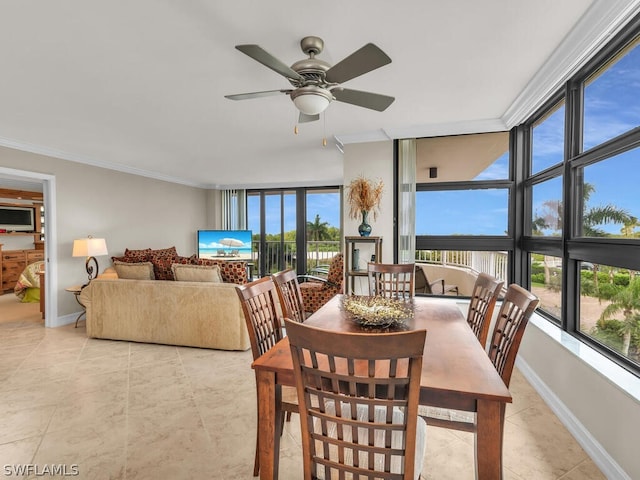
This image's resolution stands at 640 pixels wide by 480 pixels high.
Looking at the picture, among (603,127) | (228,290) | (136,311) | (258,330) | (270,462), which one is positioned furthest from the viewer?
(136,311)

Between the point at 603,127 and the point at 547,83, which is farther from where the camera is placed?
the point at 547,83

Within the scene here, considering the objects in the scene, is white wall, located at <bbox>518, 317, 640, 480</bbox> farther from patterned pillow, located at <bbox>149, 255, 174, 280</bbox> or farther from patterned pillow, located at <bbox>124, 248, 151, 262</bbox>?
patterned pillow, located at <bbox>124, 248, 151, 262</bbox>

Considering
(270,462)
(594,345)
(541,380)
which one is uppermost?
(594,345)

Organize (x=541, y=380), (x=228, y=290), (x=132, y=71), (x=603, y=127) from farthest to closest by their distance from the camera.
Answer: (x=228, y=290)
(x=541, y=380)
(x=132, y=71)
(x=603, y=127)

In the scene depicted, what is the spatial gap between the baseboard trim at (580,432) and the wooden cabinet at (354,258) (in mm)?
1837

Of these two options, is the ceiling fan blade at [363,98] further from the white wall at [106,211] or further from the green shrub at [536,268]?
the white wall at [106,211]

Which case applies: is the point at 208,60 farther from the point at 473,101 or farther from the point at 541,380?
the point at 541,380

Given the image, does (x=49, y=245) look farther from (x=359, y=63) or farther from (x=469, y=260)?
(x=469, y=260)

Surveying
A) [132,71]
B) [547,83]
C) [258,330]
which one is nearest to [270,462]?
[258,330]

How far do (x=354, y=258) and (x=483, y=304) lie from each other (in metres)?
2.00

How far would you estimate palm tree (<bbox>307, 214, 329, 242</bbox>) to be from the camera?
312 inches

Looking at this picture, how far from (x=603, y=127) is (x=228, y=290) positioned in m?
3.40

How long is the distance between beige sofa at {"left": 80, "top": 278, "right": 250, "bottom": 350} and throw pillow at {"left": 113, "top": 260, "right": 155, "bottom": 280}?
0.13m

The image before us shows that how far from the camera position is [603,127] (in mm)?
2168
